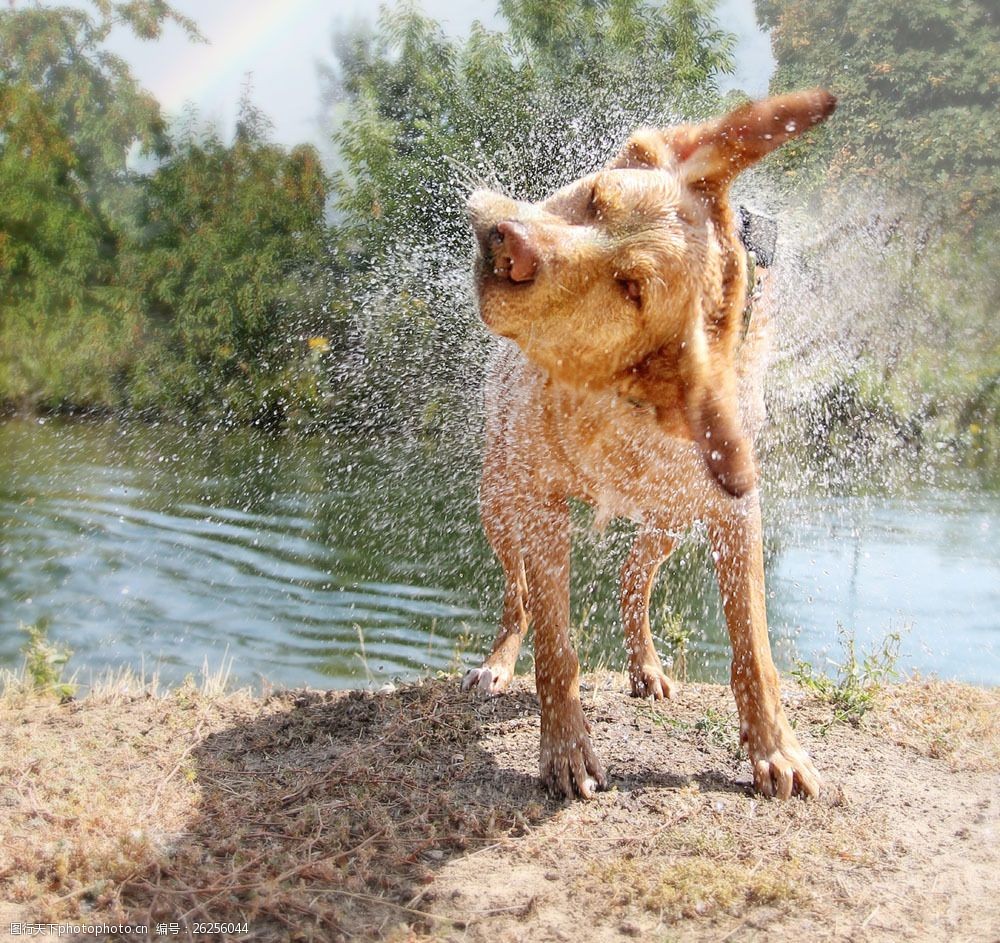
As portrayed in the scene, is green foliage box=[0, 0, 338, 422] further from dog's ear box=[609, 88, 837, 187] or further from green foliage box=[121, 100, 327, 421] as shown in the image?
dog's ear box=[609, 88, 837, 187]

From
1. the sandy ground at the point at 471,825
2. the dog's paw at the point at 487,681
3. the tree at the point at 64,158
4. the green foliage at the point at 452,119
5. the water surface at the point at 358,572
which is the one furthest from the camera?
the tree at the point at 64,158

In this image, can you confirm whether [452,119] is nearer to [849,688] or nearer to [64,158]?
[64,158]

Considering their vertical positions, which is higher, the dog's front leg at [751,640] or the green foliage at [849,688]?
the dog's front leg at [751,640]

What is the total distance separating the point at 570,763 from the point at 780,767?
2.40ft

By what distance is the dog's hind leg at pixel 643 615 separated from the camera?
4668 millimetres

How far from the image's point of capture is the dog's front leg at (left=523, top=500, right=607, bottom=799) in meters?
3.50

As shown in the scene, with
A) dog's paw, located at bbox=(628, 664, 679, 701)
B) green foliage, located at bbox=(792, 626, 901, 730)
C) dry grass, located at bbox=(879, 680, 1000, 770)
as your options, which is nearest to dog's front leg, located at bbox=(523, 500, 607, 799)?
dog's paw, located at bbox=(628, 664, 679, 701)

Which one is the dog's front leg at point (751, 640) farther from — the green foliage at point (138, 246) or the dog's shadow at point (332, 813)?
the green foliage at point (138, 246)

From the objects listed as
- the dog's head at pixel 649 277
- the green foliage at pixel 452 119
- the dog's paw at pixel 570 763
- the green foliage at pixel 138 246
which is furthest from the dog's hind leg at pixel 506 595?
the green foliage at pixel 138 246

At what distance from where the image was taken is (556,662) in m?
3.52

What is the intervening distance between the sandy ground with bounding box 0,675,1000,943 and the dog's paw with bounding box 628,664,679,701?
0.31 ft

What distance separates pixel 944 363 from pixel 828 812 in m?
13.5

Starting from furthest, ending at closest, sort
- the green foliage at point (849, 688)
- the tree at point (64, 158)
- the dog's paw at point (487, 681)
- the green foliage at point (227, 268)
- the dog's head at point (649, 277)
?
the tree at point (64, 158)
the green foliage at point (227, 268)
the dog's paw at point (487, 681)
the green foliage at point (849, 688)
the dog's head at point (649, 277)

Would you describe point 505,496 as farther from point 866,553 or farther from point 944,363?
point 944,363
